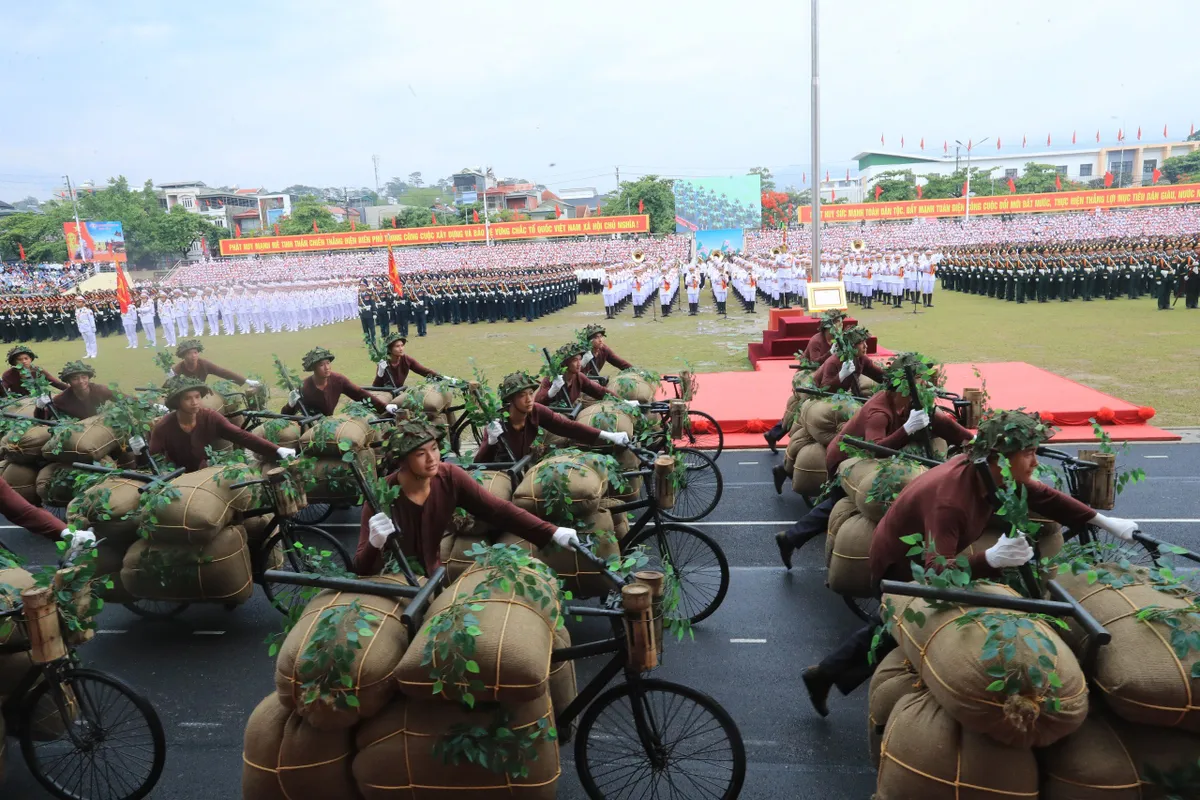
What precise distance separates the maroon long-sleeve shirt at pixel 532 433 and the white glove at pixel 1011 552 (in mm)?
3036

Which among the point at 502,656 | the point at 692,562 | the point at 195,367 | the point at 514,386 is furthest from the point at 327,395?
the point at 502,656

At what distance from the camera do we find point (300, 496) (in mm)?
5832

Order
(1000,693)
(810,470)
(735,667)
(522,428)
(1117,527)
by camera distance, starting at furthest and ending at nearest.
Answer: (810,470) → (522,428) → (735,667) → (1117,527) → (1000,693)

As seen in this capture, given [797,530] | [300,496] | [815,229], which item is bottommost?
[797,530]

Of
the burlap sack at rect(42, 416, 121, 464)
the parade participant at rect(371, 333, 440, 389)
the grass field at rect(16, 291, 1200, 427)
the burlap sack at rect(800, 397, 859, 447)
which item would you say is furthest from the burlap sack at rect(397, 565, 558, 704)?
the grass field at rect(16, 291, 1200, 427)

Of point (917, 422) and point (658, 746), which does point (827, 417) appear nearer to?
point (917, 422)

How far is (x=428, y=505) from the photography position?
4320 millimetres

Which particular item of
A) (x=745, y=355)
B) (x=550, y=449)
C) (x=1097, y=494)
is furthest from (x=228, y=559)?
(x=745, y=355)

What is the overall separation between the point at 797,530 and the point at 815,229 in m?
12.4

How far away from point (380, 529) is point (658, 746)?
5.58ft

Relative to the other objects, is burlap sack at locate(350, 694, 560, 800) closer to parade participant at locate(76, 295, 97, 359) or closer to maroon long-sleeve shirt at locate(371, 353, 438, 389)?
maroon long-sleeve shirt at locate(371, 353, 438, 389)

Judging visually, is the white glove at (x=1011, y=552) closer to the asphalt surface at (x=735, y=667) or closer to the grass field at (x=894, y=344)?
the asphalt surface at (x=735, y=667)

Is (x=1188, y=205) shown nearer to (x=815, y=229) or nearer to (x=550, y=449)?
(x=815, y=229)

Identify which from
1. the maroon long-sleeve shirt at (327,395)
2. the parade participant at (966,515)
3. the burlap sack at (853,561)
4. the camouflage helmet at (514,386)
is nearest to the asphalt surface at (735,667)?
the parade participant at (966,515)
